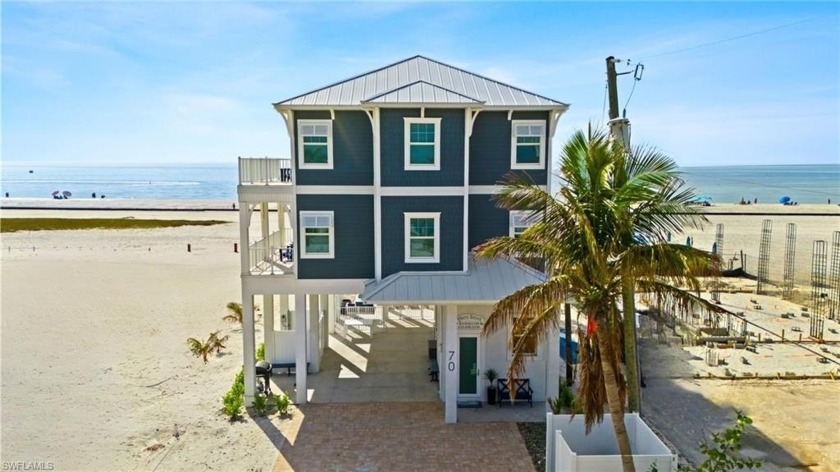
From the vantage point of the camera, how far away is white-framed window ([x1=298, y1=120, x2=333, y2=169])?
568 inches

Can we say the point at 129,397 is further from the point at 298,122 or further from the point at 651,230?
the point at 651,230

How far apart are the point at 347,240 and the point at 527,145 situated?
230 inches

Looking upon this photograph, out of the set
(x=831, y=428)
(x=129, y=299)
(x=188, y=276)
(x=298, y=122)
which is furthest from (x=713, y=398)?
(x=188, y=276)

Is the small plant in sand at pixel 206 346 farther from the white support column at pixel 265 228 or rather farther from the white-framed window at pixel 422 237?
the white-framed window at pixel 422 237

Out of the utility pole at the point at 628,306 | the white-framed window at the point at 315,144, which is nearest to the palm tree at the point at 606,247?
the utility pole at the point at 628,306

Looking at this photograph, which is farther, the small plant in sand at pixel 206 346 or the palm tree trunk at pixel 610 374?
the small plant in sand at pixel 206 346

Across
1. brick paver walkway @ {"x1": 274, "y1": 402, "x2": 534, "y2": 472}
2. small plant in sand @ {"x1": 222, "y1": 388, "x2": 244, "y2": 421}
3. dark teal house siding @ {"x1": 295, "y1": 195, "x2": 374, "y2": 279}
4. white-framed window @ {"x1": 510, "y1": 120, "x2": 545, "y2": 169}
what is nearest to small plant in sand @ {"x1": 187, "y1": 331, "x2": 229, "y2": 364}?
small plant in sand @ {"x1": 222, "y1": 388, "x2": 244, "y2": 421}

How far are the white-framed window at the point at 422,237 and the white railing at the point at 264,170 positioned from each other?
151 inches

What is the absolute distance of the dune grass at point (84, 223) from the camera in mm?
56750

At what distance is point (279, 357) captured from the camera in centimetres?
1758

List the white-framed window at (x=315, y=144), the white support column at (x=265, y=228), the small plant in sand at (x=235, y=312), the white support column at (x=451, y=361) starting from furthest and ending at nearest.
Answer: the small plant in sand at (x=235, y=312) < the white support column at (x=265, y=228) < the white-framed window at (x=315, y=144) < the white support column at (x=451, y=361)

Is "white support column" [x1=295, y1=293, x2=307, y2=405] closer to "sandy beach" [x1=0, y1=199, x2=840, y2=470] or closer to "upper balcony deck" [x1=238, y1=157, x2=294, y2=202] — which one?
"sandy beach" [x1=0, y1=199, x2=840, y2=470]

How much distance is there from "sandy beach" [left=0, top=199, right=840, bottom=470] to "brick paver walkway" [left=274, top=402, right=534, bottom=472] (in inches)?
41.9

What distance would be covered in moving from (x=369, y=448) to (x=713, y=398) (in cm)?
1012
